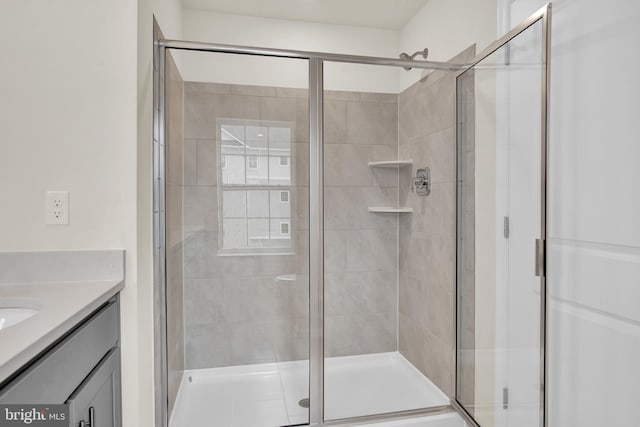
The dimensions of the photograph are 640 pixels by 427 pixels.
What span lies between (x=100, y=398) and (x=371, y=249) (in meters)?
1.34

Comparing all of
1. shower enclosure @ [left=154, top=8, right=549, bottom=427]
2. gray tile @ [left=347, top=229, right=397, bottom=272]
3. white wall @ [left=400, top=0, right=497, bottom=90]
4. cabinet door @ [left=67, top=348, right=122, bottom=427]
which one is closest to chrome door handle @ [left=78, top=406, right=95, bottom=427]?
cabinet door @ [left=67, top=348, right=122, bottom=427]

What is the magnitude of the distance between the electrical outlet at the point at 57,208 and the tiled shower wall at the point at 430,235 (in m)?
1.51

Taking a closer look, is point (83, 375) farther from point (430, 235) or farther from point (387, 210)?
point (430, 235)

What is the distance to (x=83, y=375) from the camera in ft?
3.47

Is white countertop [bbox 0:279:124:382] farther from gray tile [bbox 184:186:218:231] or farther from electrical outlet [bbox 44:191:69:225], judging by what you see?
gray tile [bbox 184:186:218:231]

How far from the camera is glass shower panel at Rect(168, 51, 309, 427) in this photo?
179 centimetres

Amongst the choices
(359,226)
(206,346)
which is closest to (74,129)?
(206,346)

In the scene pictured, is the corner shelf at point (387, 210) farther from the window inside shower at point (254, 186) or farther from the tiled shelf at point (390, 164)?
the window inside shower at point (254, 186)

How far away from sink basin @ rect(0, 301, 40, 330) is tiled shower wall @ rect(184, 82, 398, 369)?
697 mm
